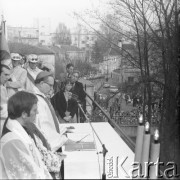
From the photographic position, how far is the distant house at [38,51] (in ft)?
7.43

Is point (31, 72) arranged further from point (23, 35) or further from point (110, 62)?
point (110, 62)

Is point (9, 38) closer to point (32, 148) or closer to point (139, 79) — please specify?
point (32, 148)

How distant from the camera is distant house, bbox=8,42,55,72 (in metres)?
2.26

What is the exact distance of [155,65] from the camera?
552cm

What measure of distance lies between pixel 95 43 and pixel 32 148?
99.0 inches

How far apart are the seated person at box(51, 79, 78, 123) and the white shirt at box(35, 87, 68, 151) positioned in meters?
0.60

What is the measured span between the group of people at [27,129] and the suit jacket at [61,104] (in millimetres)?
375

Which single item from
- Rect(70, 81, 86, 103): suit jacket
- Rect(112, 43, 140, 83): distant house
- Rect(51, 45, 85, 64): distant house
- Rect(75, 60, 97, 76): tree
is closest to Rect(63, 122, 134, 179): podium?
Rect(70, 81, 86, 103): suit jacket

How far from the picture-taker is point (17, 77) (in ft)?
6.47

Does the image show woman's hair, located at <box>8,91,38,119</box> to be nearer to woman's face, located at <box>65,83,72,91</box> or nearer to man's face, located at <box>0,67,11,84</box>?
man's face, located at <box>0,67,11,84</box>

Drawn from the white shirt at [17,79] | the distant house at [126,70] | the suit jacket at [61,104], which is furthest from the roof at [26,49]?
the distant house at [126,70]

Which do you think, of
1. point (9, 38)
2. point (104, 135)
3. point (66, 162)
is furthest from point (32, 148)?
point (9, 38)

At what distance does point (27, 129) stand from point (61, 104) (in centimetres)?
102

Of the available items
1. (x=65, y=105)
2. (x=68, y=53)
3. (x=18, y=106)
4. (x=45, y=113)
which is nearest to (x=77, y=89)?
(x=65, y=105)
